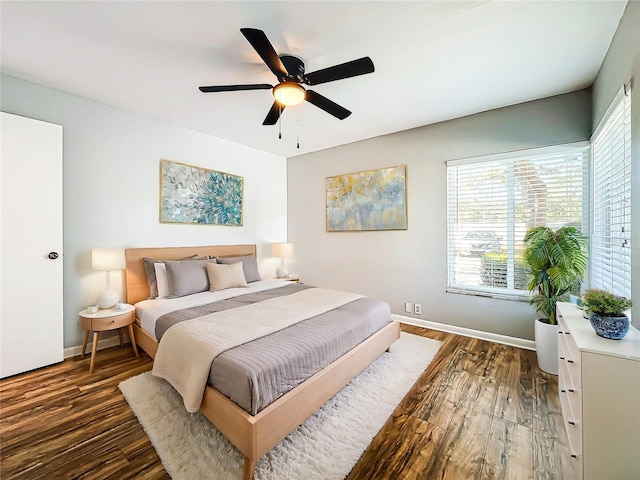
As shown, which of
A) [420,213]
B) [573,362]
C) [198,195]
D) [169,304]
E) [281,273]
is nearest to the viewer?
[573,362]

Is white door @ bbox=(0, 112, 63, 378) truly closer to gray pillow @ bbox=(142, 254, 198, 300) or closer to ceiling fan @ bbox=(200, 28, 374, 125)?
gray pillow @ bbox=(142, 254, 198, 300)

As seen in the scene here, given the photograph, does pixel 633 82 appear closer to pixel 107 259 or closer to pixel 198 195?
pixel 198 195

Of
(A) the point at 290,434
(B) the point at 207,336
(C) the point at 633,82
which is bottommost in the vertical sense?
(A) the point at 290,434

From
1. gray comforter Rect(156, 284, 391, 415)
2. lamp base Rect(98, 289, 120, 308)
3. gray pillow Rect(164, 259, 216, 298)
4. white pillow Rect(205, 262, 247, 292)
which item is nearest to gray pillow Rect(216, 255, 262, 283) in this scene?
white pillow Rect(205, 262, 247, 292)

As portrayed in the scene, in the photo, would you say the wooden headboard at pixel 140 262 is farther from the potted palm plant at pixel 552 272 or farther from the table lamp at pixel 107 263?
the potted palm plant at pixel 552 272

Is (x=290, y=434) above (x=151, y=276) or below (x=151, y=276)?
below

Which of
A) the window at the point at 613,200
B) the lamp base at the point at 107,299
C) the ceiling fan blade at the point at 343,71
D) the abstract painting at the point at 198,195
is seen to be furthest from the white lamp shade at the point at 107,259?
the window at the point at 613,200

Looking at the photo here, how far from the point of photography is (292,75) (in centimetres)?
203

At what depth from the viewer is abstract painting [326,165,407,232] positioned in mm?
3777

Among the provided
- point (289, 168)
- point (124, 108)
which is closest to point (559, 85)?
point (289, 168)

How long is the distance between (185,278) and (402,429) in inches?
102

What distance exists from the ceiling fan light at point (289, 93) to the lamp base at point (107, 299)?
2552mm

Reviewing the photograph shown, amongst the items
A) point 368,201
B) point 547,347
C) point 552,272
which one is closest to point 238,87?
point 368,201

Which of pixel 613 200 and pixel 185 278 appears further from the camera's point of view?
pixel 185 278
